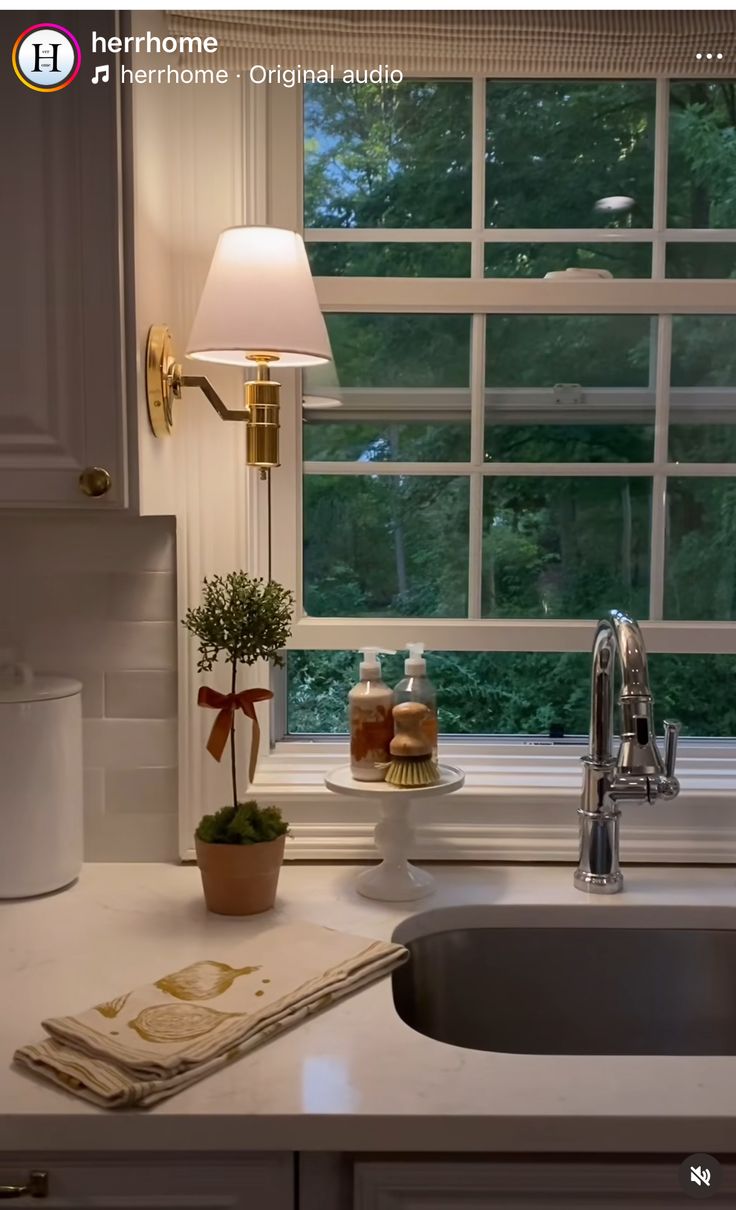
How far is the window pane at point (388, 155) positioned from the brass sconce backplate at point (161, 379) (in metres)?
0.44

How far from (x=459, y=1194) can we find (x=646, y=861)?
0.73m

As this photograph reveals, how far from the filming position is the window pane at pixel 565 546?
1713mm

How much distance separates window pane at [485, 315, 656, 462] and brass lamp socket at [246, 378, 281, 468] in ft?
1.36

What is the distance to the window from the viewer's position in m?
1.65

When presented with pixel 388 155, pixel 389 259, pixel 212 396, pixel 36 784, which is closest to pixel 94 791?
pixel 36 784

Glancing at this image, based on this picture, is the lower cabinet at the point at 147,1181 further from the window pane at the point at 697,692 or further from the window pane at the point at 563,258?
the window pane at the point at 563,258

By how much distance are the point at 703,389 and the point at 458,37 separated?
658mm

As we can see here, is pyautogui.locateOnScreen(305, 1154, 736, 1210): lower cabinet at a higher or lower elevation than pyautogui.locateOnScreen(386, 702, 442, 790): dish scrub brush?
lower

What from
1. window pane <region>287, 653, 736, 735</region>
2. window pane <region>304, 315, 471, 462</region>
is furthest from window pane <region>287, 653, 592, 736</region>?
window pane <region>304, 315, 471, 462</region>

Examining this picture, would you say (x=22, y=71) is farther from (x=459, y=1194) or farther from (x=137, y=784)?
(x=459, y=1194)

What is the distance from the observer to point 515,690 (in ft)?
5.88

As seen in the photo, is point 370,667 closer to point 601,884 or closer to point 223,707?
point 223,707

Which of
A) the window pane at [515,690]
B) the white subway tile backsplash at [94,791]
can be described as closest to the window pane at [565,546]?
the window pane at [515,690]

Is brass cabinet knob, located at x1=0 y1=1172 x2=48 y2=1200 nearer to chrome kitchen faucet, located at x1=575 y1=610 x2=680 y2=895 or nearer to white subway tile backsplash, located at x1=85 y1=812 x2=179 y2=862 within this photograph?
white subway tile backsplash, located at x1=85 y1=812 x2=179 y2=862
